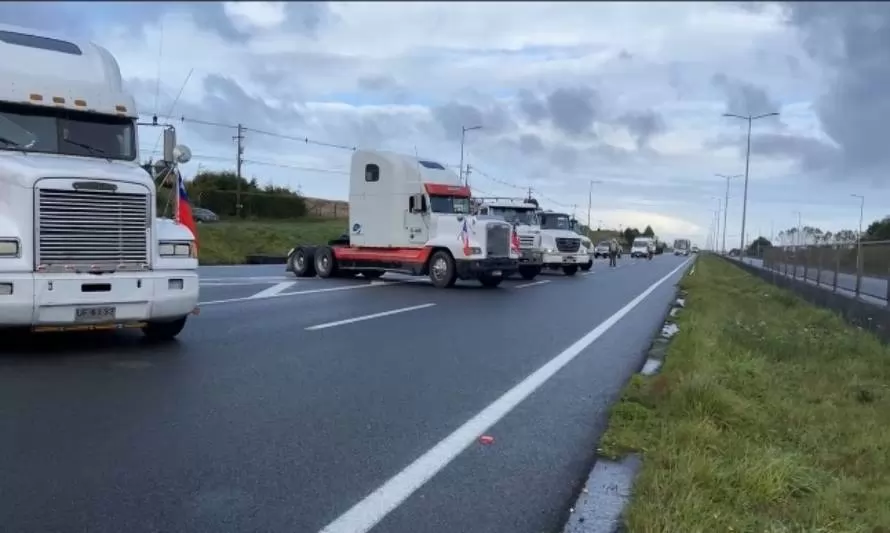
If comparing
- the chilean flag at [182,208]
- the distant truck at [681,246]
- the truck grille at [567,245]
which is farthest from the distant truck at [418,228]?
the distant truck at [681,246]

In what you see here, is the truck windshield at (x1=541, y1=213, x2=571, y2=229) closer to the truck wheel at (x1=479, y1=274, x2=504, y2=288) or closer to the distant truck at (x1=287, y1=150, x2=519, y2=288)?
the distant truck at (x1=287, y1=150, x2=519, y2=288)

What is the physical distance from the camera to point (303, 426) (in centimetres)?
622

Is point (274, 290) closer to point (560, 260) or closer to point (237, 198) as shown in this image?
point (560, 260)

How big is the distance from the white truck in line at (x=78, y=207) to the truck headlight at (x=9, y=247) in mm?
10

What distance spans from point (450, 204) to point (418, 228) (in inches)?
45.5

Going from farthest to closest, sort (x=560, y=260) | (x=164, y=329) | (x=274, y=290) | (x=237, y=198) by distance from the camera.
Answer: (x=237, y=198), (x=560, y=260), (x=274, y=290), (x=164, y=329)

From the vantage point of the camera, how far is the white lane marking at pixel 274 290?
16.5 metres

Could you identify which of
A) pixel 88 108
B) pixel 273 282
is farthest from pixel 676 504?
pixel 273 282

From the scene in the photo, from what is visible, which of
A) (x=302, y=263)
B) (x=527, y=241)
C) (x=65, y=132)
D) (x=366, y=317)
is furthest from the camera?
(x=527, y=241)

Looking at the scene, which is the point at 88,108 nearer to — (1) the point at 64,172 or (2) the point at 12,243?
(1) the point at 64,172

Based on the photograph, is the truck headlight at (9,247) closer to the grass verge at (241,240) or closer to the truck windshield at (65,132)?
the truck windshield at (65,132)

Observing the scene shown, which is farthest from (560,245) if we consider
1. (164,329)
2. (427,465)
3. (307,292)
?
(427,465)

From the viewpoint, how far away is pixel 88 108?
9.73 m

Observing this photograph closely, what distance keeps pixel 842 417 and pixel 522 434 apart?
2766 millimetres
